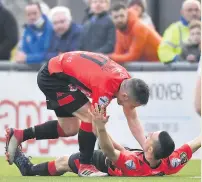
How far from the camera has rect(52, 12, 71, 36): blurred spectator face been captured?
49.8ft

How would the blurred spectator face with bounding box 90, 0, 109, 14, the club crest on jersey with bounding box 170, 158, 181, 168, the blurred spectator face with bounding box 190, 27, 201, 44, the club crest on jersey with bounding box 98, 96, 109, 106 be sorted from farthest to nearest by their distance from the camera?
the blurred spectator face with bounding box 90, 0, 109, 14 → the blurred spectator face with bounding box 190, 27, 201, 44 → the club crest on jersey with bounding box 170, 158, 181, 168 → the club crest on jersey with bounding box 98, 96, 109, 106

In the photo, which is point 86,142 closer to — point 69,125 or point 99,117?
point 99,117

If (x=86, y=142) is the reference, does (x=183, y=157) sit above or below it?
below

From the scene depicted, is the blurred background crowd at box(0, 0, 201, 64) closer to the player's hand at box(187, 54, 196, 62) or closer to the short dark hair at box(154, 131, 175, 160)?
the player's hand at box(187, 54, 196, 62)

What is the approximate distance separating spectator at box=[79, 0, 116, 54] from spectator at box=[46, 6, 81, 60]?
0.69 ft

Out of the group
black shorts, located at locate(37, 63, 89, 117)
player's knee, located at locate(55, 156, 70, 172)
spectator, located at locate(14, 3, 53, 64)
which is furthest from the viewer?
spectator, located at locate(14, 3, 53, 64)

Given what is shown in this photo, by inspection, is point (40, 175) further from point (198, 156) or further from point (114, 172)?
point (198, 156)

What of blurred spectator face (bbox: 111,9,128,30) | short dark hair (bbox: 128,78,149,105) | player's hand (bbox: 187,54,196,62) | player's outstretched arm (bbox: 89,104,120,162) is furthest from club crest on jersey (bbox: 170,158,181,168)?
blurred spectator face (bbox: 111,9,128,30)

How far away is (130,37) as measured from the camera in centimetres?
1498

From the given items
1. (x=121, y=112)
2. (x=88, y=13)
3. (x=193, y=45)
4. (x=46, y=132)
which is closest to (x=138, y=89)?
A: (x=46, y=132)

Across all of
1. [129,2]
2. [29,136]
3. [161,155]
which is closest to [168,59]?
[129,2]

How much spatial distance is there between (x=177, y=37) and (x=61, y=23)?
181 cm

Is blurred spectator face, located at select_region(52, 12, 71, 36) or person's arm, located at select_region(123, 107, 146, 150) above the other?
blurred spectator face, located at select_region(52, 12, 71, 36)

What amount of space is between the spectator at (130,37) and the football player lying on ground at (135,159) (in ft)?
13.9
